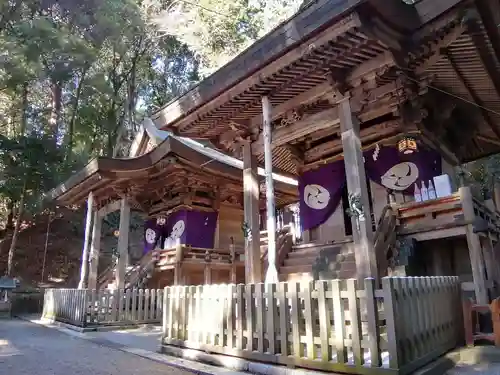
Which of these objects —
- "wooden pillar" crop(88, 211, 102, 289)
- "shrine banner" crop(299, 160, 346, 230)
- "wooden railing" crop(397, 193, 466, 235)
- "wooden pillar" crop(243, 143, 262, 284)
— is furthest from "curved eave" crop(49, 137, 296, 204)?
"wooden railing" crop(397, 193, 466, 235)

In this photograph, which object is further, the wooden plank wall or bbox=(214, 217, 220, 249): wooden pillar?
the wooden plank wall

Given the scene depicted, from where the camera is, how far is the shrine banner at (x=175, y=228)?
1420 cm

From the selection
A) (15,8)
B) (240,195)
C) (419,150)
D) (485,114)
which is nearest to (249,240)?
(419,150)

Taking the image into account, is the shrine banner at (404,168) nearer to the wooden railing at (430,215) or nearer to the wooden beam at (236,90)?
the wooden railing at (430,215)

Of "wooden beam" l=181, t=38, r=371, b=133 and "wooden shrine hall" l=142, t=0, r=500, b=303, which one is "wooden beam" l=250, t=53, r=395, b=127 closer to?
"wooden shrine hall" l=142, t=0, r=500, b=303

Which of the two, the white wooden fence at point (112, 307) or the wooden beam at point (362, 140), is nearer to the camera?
the wooden beam at point (362, 140)

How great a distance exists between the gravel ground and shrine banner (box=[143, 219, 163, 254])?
26.4 feet

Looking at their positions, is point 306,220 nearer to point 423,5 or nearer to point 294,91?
point 294,91

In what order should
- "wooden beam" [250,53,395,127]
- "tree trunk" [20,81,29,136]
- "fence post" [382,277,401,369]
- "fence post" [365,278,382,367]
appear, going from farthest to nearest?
"tree trunk" [20,81,29,136] < "wooden beam" [250,53,395,127] < "fence post" [365,278,382,367] < "fence post" [382,277,401,369]

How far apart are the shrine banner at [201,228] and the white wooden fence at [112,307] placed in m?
3.87

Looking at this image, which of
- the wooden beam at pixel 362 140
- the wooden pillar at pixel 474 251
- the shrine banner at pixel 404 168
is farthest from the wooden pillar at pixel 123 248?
the wooden pillar at pixel 474 251

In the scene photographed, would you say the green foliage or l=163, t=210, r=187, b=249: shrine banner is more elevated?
the green foliage

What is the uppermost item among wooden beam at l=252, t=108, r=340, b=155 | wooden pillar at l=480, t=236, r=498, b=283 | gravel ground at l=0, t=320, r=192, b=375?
wooden beam at l=252, t=108, r=340, b=155

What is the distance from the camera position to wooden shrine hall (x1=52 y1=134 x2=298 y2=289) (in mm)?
11477
